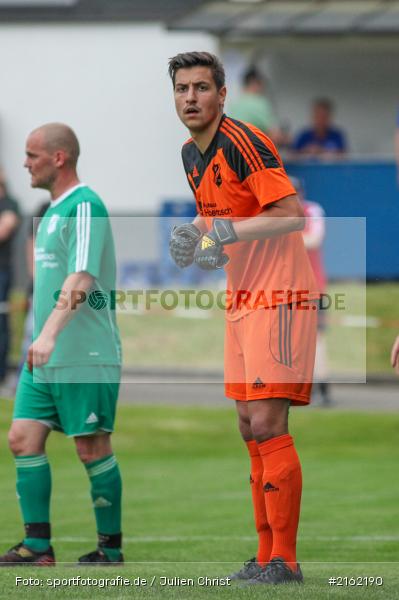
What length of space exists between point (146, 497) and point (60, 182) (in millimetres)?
3893

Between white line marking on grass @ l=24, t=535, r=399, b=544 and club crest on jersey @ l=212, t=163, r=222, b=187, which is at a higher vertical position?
club crest on jersey @ l=212, t=163, r=222, b=187

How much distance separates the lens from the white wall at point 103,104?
24.0 metres

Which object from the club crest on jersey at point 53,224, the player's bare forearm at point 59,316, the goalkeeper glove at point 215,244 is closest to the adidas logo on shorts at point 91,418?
the player's bare forearm at point 59,316

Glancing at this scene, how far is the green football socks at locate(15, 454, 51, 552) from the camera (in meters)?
7.69

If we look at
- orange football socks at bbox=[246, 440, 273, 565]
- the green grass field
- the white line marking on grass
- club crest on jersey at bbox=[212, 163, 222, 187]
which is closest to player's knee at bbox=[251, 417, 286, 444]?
orange football socks at bbox=[246, 440, 273, 565]

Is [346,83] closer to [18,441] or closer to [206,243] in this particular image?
[18,441]

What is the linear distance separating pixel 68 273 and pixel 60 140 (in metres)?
0.73

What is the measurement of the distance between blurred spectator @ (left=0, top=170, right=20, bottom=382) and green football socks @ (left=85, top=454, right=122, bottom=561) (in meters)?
9.04

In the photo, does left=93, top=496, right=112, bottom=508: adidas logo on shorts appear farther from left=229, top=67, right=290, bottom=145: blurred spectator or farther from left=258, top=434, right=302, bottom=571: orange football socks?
left=229, top=67, right=290, bottom=145: blurred spectator

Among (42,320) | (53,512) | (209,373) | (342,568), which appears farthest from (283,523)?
(209,373)

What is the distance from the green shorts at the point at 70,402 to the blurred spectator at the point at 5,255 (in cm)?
893

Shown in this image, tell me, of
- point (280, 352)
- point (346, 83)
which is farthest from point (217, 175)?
point (346, 83)

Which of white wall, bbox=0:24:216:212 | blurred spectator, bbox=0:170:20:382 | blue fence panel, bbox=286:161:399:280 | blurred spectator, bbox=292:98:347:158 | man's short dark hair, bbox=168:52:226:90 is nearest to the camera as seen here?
man's short dark hair, bbox=168:52:226:90

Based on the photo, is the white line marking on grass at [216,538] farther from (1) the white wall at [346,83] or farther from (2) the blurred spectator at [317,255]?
(1) the white wall at [346,83]
